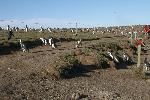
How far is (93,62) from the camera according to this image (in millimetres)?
45344

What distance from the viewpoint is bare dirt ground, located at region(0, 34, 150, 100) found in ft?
108

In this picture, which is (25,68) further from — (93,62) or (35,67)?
(93,62)

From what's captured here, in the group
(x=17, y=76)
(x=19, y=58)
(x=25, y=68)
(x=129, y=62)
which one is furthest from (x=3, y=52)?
(x=129, y=62)

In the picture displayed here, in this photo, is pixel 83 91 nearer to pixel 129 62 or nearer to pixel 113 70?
pixel 113 70

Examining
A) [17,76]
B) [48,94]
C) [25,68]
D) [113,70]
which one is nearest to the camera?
[48,94]

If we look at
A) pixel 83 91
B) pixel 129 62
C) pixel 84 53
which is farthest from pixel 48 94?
pixel 129 62

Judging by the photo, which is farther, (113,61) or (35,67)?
(113,61)

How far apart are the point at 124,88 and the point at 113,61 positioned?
406 inches

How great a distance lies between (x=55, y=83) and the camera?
36.7 metres

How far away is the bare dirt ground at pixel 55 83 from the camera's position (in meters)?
33.0

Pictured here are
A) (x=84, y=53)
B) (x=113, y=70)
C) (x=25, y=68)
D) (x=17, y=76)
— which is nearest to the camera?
(x=17, y=76)

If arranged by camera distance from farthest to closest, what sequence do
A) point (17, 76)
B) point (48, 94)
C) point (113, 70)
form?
point (113, 70) → point (17, 76) → point (48, 94)

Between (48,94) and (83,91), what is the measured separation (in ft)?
11.0

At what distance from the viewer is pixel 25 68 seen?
40.9 m
